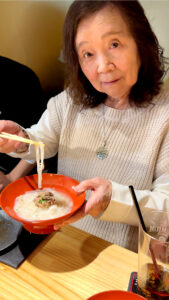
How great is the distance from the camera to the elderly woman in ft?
3.59

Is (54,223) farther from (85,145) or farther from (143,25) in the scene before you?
(143,25)

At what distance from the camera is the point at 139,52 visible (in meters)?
1.21

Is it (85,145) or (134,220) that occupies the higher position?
(85,145)

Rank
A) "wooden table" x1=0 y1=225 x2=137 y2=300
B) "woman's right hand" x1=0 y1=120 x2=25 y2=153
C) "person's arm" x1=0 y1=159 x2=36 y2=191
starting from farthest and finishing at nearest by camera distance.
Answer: "person's arm" x1=0 y1=159 x2=36 y2=191
"woman's right hand" x1=0 y1=120 x2=25 y2=153
"wooden table" x1=0 y1=225 x2=137 y2=300

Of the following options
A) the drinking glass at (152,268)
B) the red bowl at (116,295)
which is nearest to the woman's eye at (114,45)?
the drinking glass at (152,268)

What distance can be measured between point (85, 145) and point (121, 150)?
0.22 metres

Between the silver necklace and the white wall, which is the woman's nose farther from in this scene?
the silver necklace

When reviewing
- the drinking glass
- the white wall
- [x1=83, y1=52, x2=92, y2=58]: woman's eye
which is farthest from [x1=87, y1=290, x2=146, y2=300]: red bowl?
the white wall

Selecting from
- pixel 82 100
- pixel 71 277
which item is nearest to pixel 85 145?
pixel 82 100

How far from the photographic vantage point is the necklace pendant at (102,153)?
1.46 metres

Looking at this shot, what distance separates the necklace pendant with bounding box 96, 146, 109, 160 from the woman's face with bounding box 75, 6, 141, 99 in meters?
0.34

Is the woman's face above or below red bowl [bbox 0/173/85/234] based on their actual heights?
above

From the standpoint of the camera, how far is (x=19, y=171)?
178cm

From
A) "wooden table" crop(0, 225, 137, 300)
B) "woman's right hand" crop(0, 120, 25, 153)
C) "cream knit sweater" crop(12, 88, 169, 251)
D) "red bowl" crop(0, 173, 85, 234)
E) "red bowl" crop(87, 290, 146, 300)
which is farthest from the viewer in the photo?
"woman's right hand" crop(0, 120, 25, 153)
